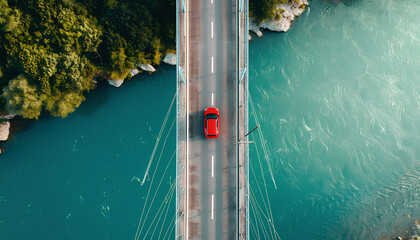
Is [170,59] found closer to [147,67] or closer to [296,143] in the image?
[147,67]

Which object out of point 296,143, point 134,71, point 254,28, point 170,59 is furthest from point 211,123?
point 254,28

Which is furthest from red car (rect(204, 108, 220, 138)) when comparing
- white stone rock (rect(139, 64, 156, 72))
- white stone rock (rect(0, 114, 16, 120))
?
white stone rock (rect(0, 114, 16, 120))

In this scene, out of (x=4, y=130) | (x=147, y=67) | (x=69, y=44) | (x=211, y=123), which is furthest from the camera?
(x=147, y=67)

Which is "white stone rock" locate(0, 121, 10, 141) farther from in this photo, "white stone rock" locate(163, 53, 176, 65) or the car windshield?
the car windshield

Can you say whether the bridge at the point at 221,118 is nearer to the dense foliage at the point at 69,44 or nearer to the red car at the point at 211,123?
the red car at the point at 211,123

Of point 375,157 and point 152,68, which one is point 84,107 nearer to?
point 152,68

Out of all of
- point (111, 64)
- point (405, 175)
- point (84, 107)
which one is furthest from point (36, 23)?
point (405, 175)

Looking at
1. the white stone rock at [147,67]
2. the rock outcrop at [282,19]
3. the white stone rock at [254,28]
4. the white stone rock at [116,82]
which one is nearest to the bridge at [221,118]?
the white stone rock at [254,28]
